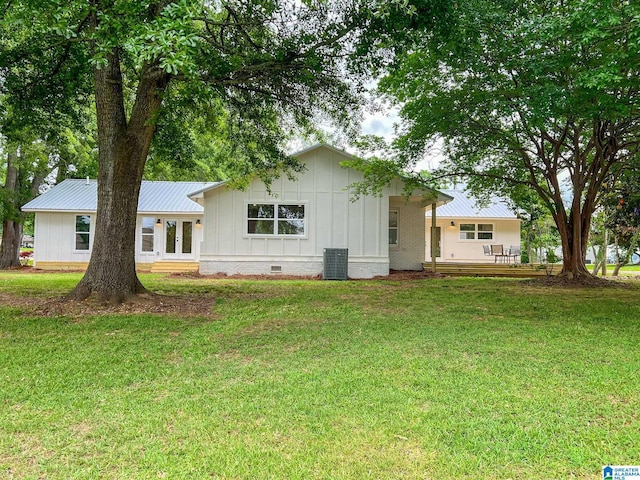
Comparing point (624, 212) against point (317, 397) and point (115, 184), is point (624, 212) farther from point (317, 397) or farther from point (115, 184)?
point (115, 184)

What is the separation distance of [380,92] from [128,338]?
8958mm

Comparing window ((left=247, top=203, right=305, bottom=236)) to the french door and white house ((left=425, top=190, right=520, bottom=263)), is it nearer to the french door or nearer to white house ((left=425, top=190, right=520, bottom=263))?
the french door

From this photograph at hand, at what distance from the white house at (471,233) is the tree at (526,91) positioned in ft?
17.5

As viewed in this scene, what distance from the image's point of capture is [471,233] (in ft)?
69.7

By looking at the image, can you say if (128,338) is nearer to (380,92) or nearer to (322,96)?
(322,96)

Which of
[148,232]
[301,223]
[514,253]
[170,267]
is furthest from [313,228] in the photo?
[514,253]

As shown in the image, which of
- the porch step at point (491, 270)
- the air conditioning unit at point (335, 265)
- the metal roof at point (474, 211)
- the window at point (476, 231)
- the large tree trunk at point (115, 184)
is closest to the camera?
the large tree trunk at point (115, 184)

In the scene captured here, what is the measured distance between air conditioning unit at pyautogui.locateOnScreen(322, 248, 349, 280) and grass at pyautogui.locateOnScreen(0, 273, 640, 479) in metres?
7.20

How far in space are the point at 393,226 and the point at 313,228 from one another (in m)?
3.97

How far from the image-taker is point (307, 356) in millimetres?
4727

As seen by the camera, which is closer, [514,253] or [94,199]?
[94,199]

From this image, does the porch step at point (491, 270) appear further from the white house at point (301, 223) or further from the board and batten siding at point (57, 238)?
the board and batten siding at point (57, 238)

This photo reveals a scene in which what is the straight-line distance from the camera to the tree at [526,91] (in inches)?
246

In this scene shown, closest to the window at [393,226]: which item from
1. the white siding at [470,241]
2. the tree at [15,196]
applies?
the white siding at [470,241]
